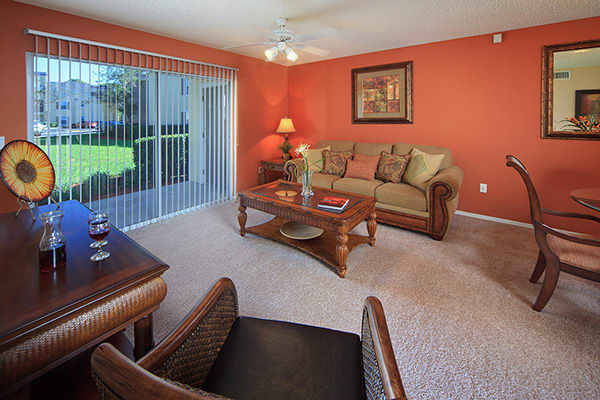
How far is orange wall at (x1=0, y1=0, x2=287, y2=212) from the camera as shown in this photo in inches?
108

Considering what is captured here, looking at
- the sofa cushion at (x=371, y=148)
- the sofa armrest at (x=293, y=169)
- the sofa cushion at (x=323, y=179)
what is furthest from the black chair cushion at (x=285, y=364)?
Answer: the sofa cushion at (x=371, y=148)

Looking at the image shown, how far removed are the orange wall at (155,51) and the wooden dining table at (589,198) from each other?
13.3 ft

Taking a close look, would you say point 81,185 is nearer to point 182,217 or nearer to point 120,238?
point 182,217

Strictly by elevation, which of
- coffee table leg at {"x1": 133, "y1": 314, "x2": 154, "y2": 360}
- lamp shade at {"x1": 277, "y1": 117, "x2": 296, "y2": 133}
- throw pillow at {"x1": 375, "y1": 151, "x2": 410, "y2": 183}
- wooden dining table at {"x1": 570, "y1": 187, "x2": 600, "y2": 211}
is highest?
lamp shade at {"x1": 277, "y1": 117, "x2": 296, "y2": 133}

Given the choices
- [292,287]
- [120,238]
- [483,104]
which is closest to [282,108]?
[483,104]

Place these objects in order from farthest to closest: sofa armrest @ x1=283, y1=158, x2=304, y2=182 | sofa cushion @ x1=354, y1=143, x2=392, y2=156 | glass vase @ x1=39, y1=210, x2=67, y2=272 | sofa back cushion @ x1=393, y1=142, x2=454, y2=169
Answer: sofa armrest @ x1=283, y1=158, x2=304, y2=182 → sofa cushion @ x1=354, y1=143, x2=392, y2=156 → sofa back cushion @ x1=393, y1=142, x2=454, y2=169 → glass vase @ x1=39, y1=210, x2=67, y2=272

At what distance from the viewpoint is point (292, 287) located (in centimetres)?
242

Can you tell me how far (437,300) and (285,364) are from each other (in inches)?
63.8

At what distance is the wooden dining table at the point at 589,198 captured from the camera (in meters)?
1.99

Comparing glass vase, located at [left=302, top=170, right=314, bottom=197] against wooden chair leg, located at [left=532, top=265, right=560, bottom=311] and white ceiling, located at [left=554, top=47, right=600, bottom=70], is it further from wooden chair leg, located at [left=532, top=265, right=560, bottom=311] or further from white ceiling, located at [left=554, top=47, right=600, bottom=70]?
white ceiling, located at [left=554, top=47, right=600, bottom=70]

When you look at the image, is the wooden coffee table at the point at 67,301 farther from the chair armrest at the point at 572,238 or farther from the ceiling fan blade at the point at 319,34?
the ceiling fan blade at the point at 319,34

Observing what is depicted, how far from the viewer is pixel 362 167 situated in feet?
13.9

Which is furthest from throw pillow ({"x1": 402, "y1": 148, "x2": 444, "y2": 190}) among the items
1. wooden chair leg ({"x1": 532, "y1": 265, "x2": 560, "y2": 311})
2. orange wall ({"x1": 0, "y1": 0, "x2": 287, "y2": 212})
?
orange wall ({"x1": 0, "y1": 0, "x2": 287, "y2": 212})

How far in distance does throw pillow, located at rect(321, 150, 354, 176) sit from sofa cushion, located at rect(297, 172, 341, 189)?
9 cm
